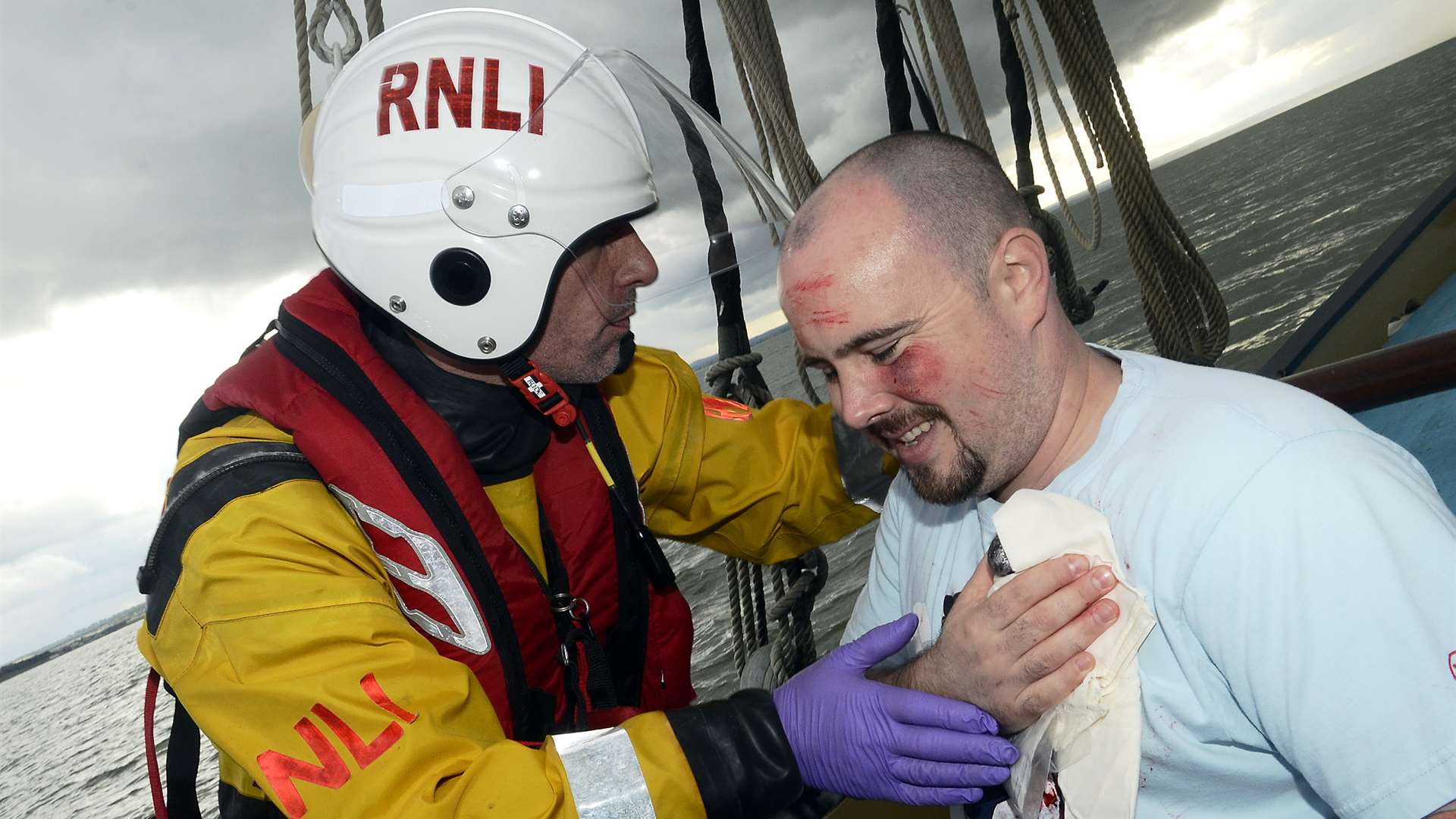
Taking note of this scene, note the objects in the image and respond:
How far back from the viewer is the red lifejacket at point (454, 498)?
6.63ft

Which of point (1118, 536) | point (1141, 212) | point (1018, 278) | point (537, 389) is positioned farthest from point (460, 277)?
point (1141, 212)

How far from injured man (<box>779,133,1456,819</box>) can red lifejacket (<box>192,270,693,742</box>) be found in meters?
0.95

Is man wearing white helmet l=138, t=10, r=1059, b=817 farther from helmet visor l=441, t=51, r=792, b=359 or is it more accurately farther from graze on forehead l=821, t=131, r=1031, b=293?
graze on forehead l=821, t=131, r=1031, b=293

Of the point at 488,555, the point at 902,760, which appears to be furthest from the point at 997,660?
the point at 488,555

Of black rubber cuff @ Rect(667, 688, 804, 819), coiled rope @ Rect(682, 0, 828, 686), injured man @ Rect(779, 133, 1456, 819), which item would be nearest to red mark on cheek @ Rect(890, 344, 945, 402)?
injured man @ Rect(779, 133, 1456, 819)

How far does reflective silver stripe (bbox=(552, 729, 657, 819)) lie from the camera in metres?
1.66

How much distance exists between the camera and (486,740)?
5.97 ft

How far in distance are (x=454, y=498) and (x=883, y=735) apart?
112 centimetres

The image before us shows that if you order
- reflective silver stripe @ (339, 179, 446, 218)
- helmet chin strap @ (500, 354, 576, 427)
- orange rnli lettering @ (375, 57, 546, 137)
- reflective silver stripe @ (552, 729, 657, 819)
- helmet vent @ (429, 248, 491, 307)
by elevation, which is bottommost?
reflective silver stripe @ (552, 729, 657, 819)

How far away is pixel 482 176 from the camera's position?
7.28 ft

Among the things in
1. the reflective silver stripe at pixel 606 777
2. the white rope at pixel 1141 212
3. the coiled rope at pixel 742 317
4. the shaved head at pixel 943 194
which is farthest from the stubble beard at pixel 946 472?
the white rope at pixel 1141 212

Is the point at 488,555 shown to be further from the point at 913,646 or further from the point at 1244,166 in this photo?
the point at 1244,166

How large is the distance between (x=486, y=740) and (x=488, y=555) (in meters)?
0.51

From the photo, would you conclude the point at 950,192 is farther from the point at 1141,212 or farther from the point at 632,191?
the point at 1141,212
